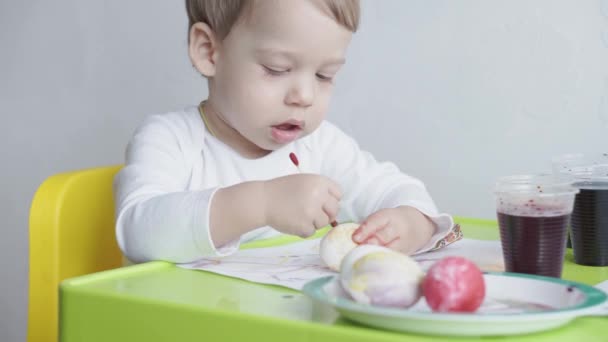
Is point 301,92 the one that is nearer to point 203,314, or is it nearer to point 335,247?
point 335,247

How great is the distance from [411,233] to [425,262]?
79 mm

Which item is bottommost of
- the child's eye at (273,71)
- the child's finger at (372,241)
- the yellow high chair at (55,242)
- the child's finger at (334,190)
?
the yellow high chair at (55,242)

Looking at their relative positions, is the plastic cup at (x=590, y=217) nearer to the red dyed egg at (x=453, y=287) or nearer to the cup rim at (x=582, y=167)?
the cup rim at (x=582, y=167)

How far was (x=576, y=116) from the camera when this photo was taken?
1542 millimetres

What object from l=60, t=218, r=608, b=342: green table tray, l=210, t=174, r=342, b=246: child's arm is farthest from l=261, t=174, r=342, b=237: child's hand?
l=60, t=218, r=608, b=342: green table tray

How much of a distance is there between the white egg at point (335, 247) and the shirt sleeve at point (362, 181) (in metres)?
0.23

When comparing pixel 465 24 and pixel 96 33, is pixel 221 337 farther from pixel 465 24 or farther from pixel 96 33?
pixel 96 33

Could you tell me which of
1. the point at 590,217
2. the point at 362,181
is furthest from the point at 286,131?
the point at 590,217

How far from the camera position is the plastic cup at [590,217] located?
0.86 metres

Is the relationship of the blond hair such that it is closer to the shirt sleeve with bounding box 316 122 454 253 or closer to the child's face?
the child's face

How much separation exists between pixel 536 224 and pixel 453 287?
0.24m

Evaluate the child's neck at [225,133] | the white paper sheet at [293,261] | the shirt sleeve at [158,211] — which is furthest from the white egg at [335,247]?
the child's neck at [225,133]

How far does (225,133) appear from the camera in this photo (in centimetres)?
121

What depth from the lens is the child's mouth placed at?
1.10 metres
